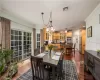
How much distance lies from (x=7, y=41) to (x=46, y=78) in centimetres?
232

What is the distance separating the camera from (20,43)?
5059 millimetres

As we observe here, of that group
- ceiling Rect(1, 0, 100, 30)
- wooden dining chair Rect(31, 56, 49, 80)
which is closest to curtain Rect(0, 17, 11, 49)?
ceiling Rect(1, 0, 100, 30)

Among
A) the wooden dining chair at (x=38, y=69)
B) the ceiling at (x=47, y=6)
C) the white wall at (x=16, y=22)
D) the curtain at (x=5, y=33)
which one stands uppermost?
the ceiling at (x=47, y=6)

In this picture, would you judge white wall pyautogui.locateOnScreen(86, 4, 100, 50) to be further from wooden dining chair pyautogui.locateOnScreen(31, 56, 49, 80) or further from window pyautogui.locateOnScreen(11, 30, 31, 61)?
window pyautogui.locateOnScreen(11, 30, 31, 61)

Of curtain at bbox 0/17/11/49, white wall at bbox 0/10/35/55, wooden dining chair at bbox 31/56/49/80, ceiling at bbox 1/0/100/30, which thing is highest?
ceiling at bbox 1/0/100/30

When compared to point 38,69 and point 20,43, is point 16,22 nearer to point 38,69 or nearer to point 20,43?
point 20,43

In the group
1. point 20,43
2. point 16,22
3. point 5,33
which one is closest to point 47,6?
point 5,33

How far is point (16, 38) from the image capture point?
472 centimetres

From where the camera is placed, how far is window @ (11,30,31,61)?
4.45 metres

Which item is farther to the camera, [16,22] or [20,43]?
[20,43]

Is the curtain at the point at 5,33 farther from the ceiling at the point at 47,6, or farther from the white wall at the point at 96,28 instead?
the white wall at the point at 96,28

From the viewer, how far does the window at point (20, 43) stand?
4453mm

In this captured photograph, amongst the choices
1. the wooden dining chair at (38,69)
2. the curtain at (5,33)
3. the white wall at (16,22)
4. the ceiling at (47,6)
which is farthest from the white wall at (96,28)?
the white wall at (16,22)

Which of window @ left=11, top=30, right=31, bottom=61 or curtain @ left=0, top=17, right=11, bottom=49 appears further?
window @ left=11, top=30, right=31, bottom=61
